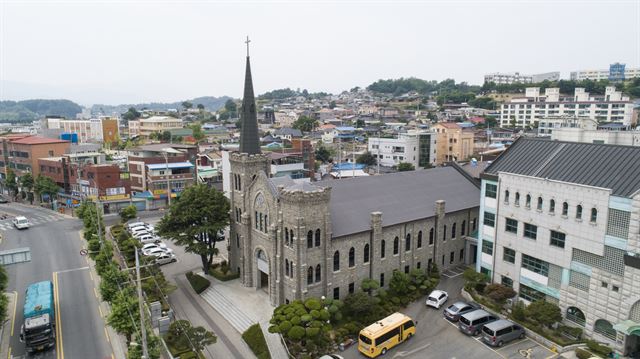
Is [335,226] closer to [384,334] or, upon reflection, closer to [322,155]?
[384,334]

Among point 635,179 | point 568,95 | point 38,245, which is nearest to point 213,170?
point 38,245

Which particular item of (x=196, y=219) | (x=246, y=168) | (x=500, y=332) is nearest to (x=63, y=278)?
(x=196, y=219)

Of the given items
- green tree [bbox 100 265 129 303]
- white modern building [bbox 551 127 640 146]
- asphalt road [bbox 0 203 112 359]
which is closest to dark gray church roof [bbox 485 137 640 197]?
white modern building [bbox 551 127 640 146]

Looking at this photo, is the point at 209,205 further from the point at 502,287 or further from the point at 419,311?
the point at 502,287

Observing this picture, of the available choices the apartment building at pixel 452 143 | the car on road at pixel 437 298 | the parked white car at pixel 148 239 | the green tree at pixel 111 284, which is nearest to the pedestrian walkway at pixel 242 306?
the green tree at pixel 111 284

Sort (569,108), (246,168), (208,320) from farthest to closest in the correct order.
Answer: (569,108), (246,168), (208,320)

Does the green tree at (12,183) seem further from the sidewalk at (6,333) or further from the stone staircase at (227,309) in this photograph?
the stone staircase at (227,309)
